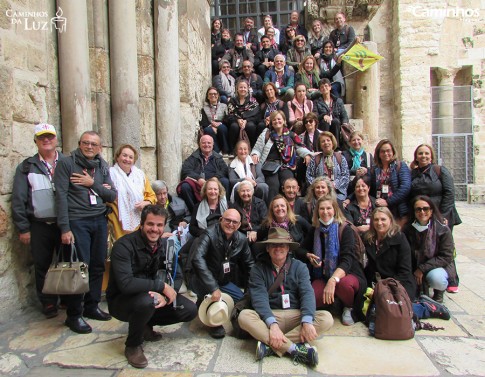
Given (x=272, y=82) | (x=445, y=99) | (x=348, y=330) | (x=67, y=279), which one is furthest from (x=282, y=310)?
(x=445, y=99)

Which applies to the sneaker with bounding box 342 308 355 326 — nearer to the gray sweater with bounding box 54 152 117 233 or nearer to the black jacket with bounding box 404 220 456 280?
the black jacket with bounding box 404 220 456 280

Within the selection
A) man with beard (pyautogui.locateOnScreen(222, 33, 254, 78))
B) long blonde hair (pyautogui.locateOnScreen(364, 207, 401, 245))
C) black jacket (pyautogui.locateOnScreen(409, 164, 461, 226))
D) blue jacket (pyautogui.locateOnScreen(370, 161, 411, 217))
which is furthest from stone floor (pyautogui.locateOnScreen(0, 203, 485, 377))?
man with beard (pyautogui.locateOnScreen(222, 33, 254, 78))

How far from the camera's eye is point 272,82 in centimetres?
660

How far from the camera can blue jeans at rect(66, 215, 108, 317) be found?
315cm

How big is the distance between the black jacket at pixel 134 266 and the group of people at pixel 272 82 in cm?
313

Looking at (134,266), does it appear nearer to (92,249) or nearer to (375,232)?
(92,249)

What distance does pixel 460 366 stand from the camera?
2.52 meters

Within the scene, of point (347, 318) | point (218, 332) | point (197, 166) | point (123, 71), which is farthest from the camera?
point (197, 166)

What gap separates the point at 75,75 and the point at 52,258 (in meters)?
1.78

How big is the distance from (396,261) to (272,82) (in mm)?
4115

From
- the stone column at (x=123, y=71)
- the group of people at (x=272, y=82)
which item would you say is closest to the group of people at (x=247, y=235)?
the stone column at (x=123, y=71)

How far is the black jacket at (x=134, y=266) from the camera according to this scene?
2631mm

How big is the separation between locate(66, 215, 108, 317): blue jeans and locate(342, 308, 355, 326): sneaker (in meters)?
2.06

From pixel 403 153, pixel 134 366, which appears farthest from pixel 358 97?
pixel 134 366
